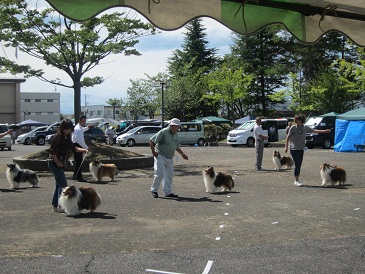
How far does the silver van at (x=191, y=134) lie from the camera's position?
38750 mm

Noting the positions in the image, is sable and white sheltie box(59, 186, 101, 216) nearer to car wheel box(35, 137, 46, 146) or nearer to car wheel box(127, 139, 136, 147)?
car wheel box(127, 139, 136, 147)

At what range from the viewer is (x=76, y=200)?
8414 millimetres

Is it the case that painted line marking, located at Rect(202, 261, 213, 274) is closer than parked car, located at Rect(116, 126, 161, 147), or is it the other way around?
painted line marking, located at Rect(202, 261, 213, 274)

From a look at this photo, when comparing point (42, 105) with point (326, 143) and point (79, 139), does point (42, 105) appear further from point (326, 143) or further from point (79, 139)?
point (79, 139)

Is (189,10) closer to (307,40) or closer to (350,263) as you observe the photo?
(307,40)

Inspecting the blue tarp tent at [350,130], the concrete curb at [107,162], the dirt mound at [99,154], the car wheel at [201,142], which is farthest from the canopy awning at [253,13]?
the car wheel at [201,142]

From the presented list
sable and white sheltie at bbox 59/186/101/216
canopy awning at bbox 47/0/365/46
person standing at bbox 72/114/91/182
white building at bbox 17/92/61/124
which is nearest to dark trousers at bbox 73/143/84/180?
person standing at bbox 72/114/91/182

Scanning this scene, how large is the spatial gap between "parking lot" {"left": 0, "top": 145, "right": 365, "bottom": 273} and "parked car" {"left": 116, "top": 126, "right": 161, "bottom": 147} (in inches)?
1018

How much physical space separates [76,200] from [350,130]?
2162 cm

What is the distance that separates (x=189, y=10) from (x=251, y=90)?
5337 centimetres

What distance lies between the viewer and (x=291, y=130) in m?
12.3

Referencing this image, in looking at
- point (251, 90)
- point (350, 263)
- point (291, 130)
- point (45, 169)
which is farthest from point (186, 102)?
point (350, 263)

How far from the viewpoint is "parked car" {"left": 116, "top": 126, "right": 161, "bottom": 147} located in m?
38.0

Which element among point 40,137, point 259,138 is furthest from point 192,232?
point 40,137
